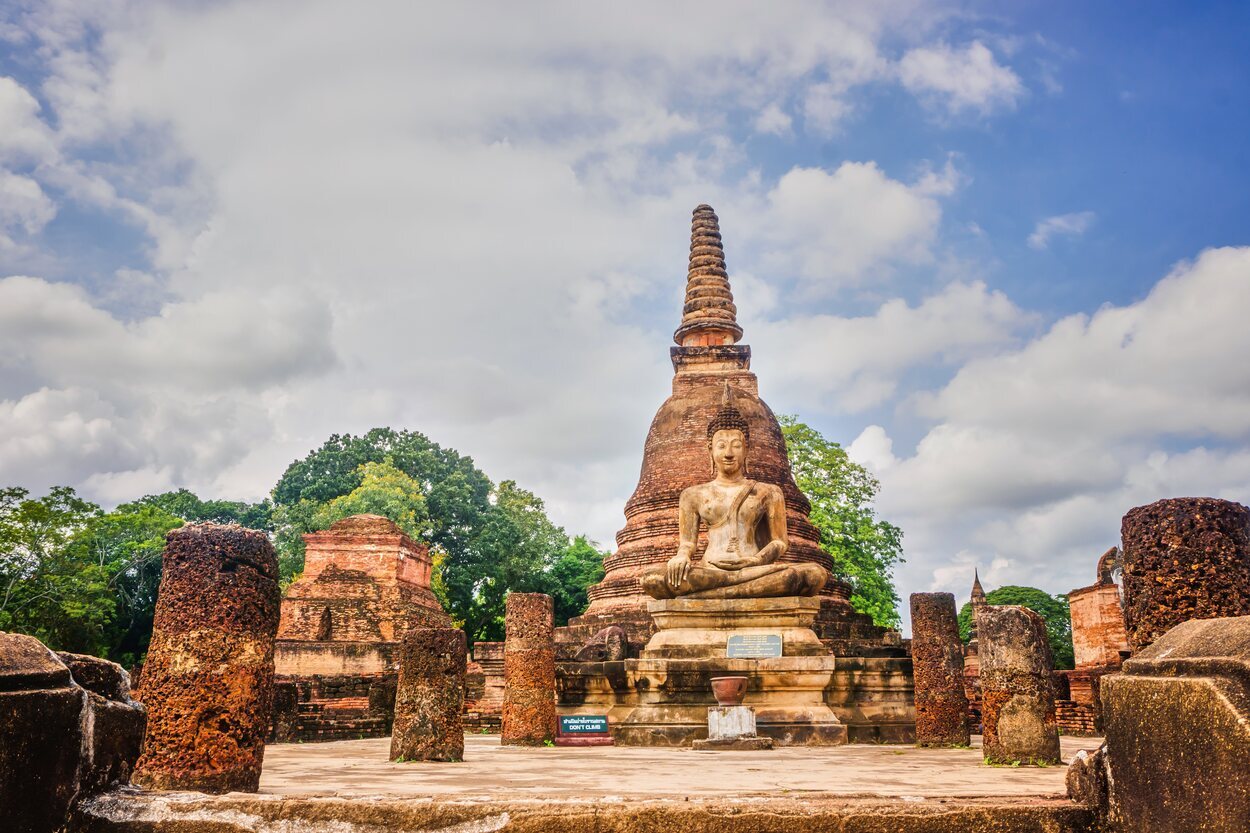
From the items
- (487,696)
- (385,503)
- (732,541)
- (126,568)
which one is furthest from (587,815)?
(385,503)

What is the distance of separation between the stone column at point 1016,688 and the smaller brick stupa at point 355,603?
40.0 ft

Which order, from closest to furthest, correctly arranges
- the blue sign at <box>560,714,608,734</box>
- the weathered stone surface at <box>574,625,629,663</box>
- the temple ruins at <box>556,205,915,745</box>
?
1. the blue sign at <box>560,714,608,734</box>
2. the temple ruins at <box>556,205,915,745</box>
3. the weathered stone surface at <box>574,625,629,663</box>

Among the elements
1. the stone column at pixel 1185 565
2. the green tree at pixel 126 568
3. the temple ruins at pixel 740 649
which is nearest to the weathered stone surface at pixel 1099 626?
the temple ruins at pixel 740 649

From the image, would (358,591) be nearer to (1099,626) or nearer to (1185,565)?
(1099,626)

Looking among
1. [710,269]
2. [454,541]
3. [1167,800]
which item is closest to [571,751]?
[1167,800]

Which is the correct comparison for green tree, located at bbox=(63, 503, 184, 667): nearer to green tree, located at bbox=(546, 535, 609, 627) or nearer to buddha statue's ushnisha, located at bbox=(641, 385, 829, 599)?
green tree, located at bbox=(546, 535, 609, 627)

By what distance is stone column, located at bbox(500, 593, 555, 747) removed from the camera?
38.4 feet

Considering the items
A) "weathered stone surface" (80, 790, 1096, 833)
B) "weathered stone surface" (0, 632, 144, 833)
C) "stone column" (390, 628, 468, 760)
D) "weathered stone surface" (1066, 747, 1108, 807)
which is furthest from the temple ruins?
"weathered stone surface" (0, 632, 144, 833)

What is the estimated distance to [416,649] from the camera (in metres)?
9.67

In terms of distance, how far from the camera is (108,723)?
375 cm

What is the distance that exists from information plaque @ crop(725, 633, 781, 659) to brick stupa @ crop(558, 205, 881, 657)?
4124 millimetres

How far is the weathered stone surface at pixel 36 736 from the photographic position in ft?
10.4

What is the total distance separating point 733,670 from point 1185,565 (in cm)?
755

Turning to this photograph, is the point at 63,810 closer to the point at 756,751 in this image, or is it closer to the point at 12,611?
the point at 756,751
